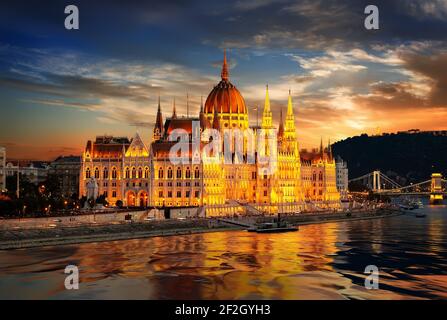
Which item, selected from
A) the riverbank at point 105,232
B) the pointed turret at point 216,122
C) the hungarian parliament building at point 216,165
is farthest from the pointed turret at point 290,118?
the riverbank at point 105,232

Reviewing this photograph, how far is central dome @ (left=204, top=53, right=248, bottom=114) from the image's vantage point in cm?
13625

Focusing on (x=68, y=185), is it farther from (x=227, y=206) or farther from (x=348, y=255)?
(x=348, y=255)

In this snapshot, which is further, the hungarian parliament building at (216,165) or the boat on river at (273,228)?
the hungarian parliament building at (216,165)

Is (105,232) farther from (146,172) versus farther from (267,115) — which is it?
(267,115)

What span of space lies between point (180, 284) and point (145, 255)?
50.3 feet

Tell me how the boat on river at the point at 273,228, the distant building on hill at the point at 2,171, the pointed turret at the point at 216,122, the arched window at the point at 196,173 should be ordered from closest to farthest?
the boat on river at the point at 273,228 < the distant building on hill at the point at 2,171 < the arched window at the point at 196,173 < the pointed turret at the point at 216,122

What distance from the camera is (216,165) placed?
117 meters

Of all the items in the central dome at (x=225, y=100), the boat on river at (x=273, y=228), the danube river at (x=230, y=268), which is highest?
the central dome at (x=225, y=100)

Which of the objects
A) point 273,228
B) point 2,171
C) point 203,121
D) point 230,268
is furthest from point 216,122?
point 230,268

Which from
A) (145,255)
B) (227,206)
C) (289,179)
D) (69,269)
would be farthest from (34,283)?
(289,179)

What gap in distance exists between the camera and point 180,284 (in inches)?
1991

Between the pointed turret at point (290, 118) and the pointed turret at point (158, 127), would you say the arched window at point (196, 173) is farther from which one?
the pointed turret at point (290, 118)

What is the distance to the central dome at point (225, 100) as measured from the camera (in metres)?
136

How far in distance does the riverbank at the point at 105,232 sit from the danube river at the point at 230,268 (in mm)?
2298
